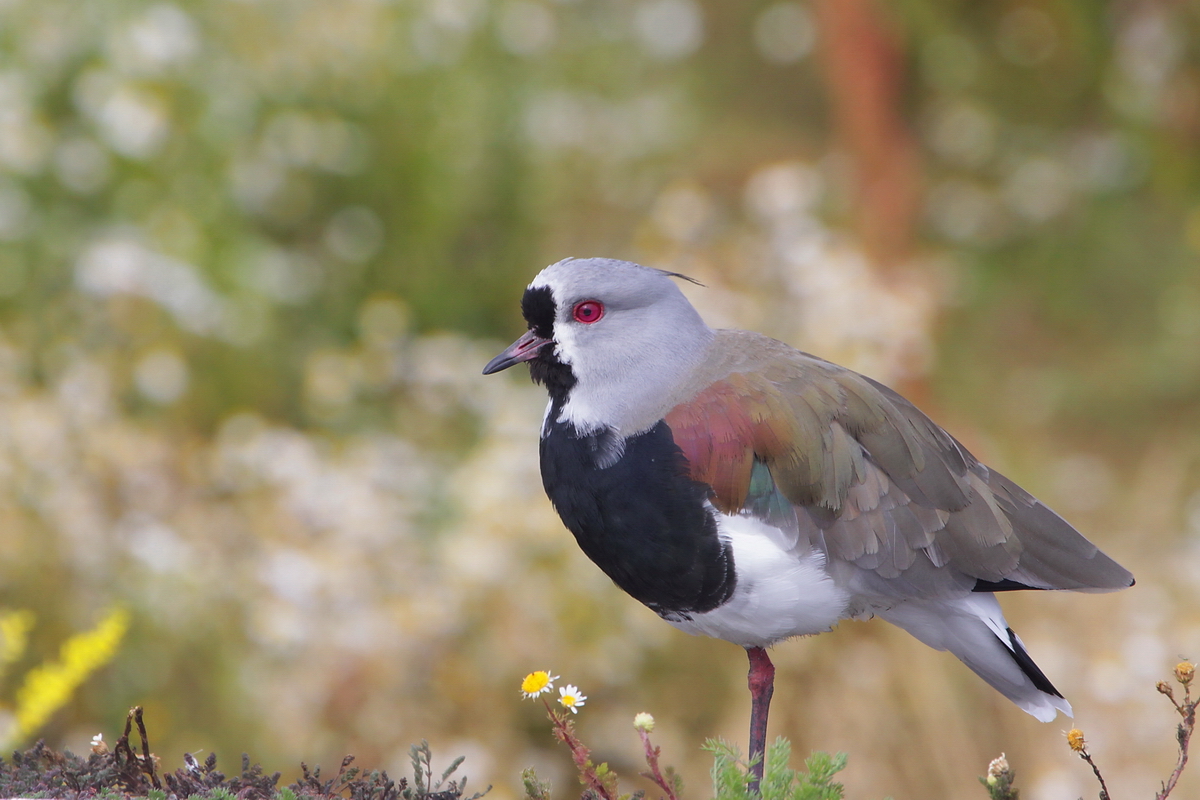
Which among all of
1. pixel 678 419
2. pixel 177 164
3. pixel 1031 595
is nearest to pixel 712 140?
pixel 177 164

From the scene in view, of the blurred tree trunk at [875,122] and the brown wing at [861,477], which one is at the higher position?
the blurred tree trunk at [875,122]

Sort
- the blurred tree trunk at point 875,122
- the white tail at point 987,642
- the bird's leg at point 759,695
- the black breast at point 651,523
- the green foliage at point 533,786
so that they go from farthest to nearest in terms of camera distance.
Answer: the blurred tree trunk at point 875,122 < the white tail at point 987,642 < the bird's leg at point 759,695 < the black breast at point 651,523 < the green foliage at point 533,786

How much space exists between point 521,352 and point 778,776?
1.09 meters

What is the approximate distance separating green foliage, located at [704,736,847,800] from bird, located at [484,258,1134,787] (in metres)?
0.22

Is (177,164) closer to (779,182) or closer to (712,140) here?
(779,182)

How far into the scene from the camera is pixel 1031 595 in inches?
215

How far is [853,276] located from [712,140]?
12.9ft

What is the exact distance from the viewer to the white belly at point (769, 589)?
2604 millimetres

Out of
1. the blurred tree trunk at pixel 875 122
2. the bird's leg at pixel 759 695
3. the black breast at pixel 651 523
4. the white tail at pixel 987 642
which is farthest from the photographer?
the blurred tree trunk at pixel 875 122

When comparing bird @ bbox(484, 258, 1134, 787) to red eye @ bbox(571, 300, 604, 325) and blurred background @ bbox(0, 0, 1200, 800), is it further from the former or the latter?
blurred background @ bbox(0, 0, 1200, 800)

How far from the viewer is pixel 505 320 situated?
7.15 m

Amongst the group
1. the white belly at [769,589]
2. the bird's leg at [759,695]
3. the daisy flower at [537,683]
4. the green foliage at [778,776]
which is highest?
the white belly at [769,589]

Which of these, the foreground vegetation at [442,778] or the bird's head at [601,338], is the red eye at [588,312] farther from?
the foreground vegetation at [442,778]

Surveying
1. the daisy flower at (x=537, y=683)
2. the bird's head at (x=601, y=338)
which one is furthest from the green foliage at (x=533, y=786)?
the bird's head at (x=601, y=338)
